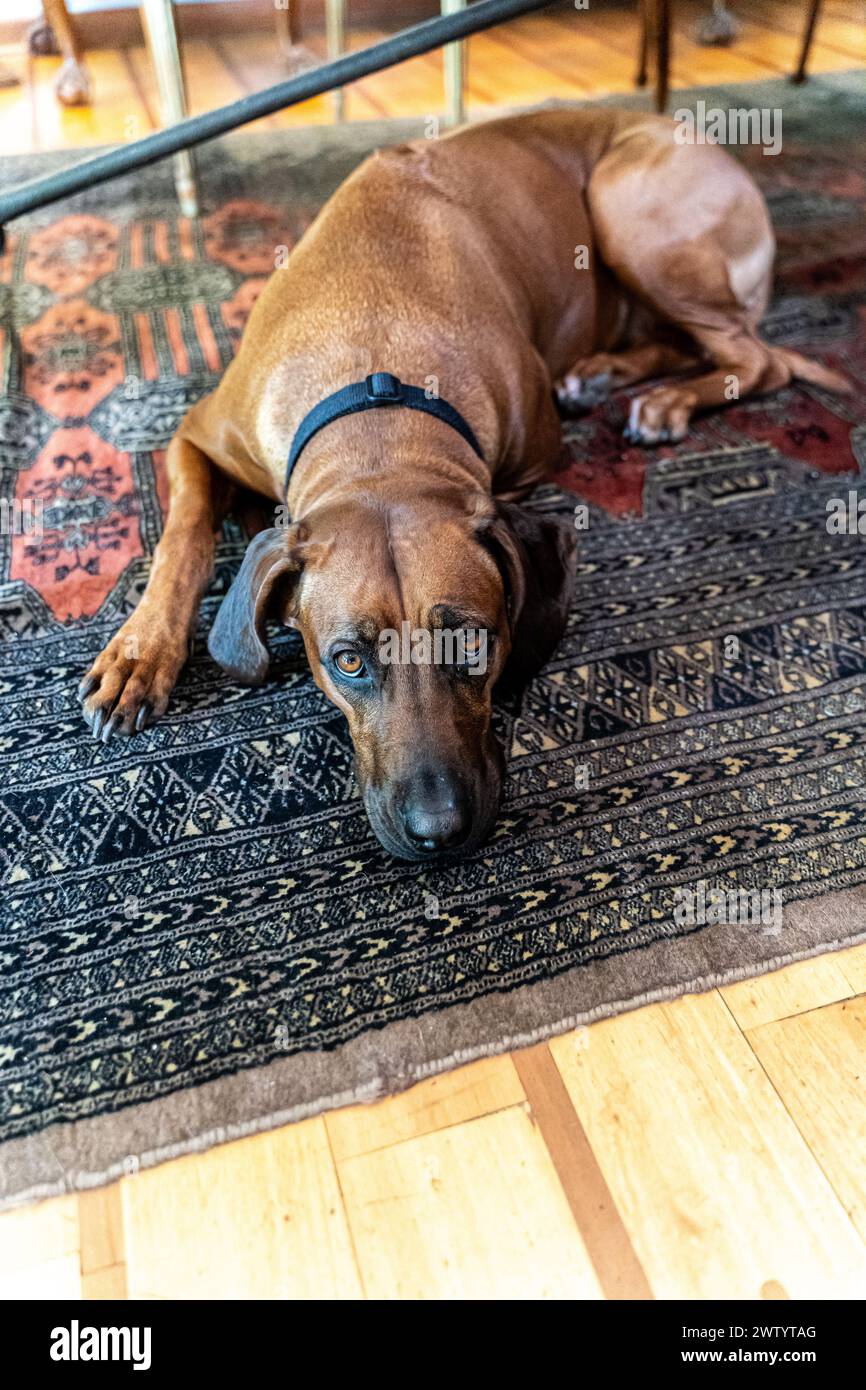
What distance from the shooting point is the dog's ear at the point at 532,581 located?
6.46 feet

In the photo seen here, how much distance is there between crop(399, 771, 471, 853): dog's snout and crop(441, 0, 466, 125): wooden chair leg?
14.0 ft

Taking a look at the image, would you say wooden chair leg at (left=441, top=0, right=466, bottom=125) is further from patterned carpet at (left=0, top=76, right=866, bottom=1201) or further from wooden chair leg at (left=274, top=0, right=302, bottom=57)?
patterned carpet at (left=0, top=76, right=866, bottom=1201)

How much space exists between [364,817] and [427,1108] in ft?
1.99

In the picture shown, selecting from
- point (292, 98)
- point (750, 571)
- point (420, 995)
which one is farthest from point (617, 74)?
point (420, 995)

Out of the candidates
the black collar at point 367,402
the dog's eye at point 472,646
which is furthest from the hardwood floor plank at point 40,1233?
the black collar at point 367,402

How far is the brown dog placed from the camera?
1.81m

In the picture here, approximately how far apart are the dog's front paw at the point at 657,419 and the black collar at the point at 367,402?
1.09 m

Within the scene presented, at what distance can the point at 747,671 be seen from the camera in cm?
238

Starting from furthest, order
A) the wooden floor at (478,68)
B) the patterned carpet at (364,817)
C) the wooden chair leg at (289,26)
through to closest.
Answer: the wooden chair leg at (289,26), the wooden floor at (478,68), the patterned carpet at (364,817)

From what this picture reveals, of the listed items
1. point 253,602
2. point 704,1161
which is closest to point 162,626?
point 253,602

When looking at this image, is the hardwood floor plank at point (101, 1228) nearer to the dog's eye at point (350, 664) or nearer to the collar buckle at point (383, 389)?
the dog's eye at point (350, 664)

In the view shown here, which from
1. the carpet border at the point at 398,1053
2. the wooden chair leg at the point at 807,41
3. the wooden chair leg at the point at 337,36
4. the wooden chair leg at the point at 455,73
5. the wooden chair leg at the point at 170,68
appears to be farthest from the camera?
the wooden chair leg at the point at 807,41

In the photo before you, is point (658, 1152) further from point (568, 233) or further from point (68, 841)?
point (568, 233)
